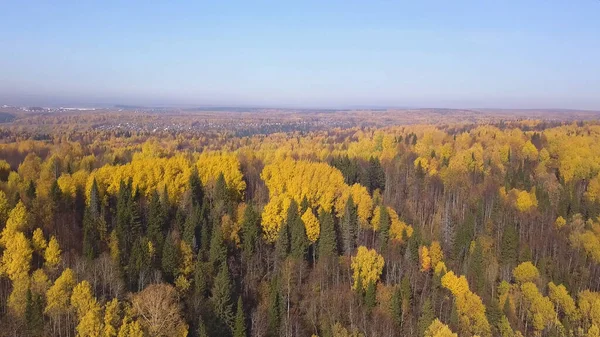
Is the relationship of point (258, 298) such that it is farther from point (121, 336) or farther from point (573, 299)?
point (573, 299)

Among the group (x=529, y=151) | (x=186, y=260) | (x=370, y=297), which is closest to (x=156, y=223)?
(x=186, y=260)

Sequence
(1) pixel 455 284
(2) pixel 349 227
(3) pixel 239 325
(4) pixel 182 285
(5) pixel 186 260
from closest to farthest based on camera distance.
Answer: (3) pixel 239 325
(4) pixel 182 285
(5) pixel 186 260
(1) pixel 455 284
(2) pixel 349 227

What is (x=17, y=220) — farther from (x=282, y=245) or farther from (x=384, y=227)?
(x=384, y=227)

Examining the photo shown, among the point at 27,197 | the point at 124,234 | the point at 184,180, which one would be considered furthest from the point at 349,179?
the point at 27,197

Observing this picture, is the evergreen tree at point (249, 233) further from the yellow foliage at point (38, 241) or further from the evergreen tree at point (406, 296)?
the yellow foliage at point (38, 241)

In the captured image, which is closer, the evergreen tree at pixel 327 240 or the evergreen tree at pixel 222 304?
the evergreen tree at pixel 222 304

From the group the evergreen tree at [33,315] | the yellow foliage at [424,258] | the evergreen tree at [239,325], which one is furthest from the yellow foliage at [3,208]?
the yellow foliage at [424,258]

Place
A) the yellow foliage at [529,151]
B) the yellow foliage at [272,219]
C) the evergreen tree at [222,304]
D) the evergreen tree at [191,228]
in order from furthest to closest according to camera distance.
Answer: the yellow foliage at [529,151]
the yellow foliage at [272,219]
the evergreen tree at [191,228]
the evergreen tree at [222,304]
